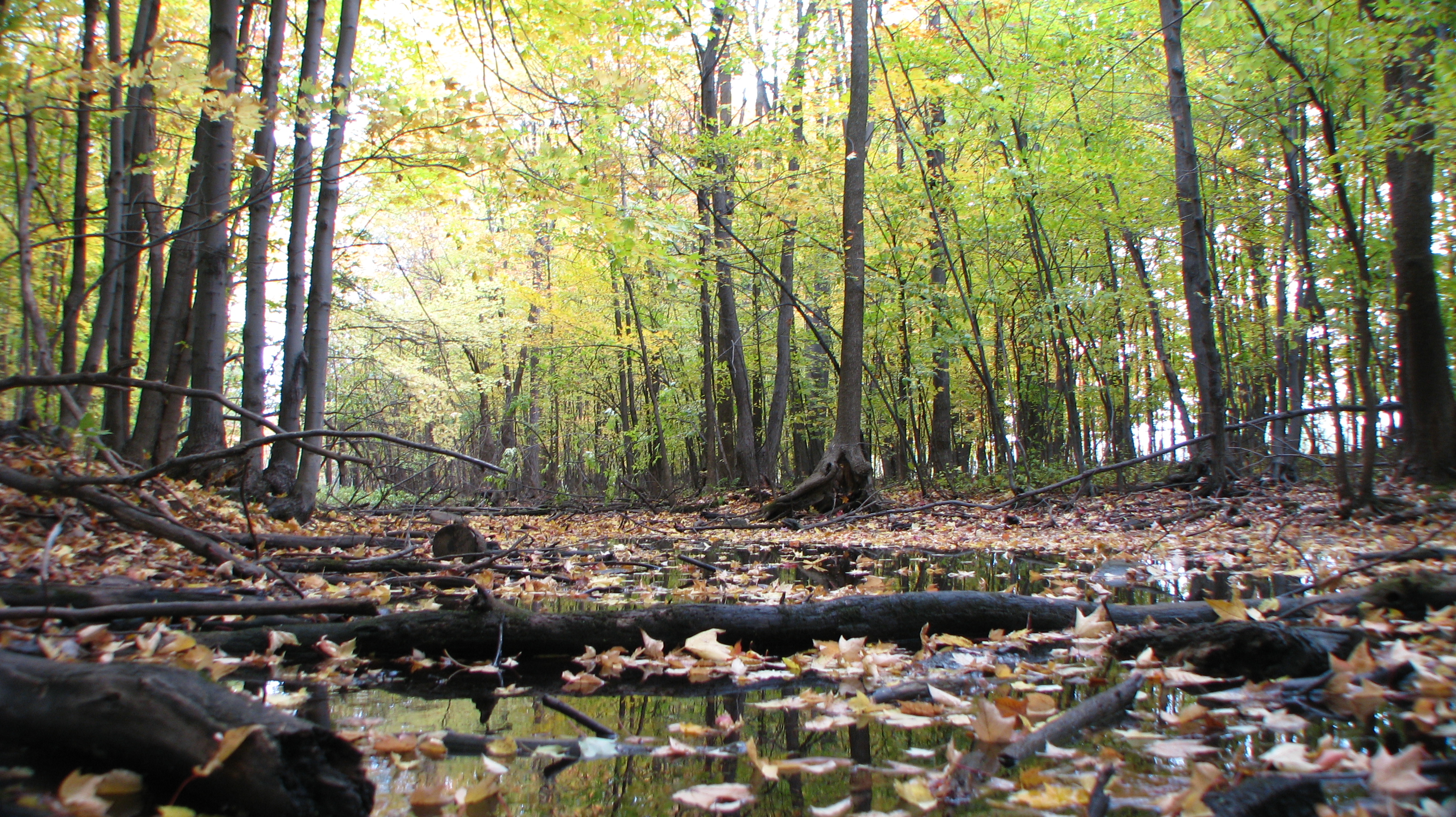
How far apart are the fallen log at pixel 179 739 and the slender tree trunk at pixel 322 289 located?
252 inches

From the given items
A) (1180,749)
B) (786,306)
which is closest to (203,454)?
(1180,749)

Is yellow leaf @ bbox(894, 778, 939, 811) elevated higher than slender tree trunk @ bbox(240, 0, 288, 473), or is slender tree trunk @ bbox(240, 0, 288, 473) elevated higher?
slender tree trunk @ bbox(240, 0, 288, 473)

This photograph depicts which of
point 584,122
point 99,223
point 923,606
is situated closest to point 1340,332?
point 584,122

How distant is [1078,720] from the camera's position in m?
1.67

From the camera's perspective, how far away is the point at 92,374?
99.0 inches

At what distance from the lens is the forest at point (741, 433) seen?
1540 mm

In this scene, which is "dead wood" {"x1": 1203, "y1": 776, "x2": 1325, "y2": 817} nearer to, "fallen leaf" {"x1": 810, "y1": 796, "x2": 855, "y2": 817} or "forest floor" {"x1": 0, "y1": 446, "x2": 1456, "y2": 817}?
"forest floor" {"x1": 0, "y1": 446, "x2": 1456, "y2": 817}

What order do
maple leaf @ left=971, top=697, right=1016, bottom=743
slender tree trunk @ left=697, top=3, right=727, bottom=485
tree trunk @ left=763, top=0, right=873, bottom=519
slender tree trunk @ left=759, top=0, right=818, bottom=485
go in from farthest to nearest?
1. slender tree trunk @ left=759, top=0, right=818, bottom=485
2. slender tree trunk @ left=697, top=3, right=727, bottom=485
3. tree trunk @ left=763, top=0, right=873, bottom=519
4. maple leaf @ left=971, top=697, right=1016, bottom=743

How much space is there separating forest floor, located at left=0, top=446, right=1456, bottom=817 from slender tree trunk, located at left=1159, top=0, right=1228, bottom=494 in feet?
12.7

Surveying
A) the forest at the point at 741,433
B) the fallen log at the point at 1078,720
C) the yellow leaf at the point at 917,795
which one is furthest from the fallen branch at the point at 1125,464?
the yellow leaf at the point at 917,795

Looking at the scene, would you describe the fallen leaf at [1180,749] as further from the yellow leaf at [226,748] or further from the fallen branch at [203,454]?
the fallen branch at [203,454]

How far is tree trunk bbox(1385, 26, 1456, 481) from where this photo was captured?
680 centimetres

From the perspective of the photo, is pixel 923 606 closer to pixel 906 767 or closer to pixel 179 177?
pixel 906 767

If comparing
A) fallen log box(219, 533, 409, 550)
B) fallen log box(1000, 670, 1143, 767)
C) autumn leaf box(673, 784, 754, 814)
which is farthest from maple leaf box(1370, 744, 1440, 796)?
fallen log box(219, 533, 409, 550)
